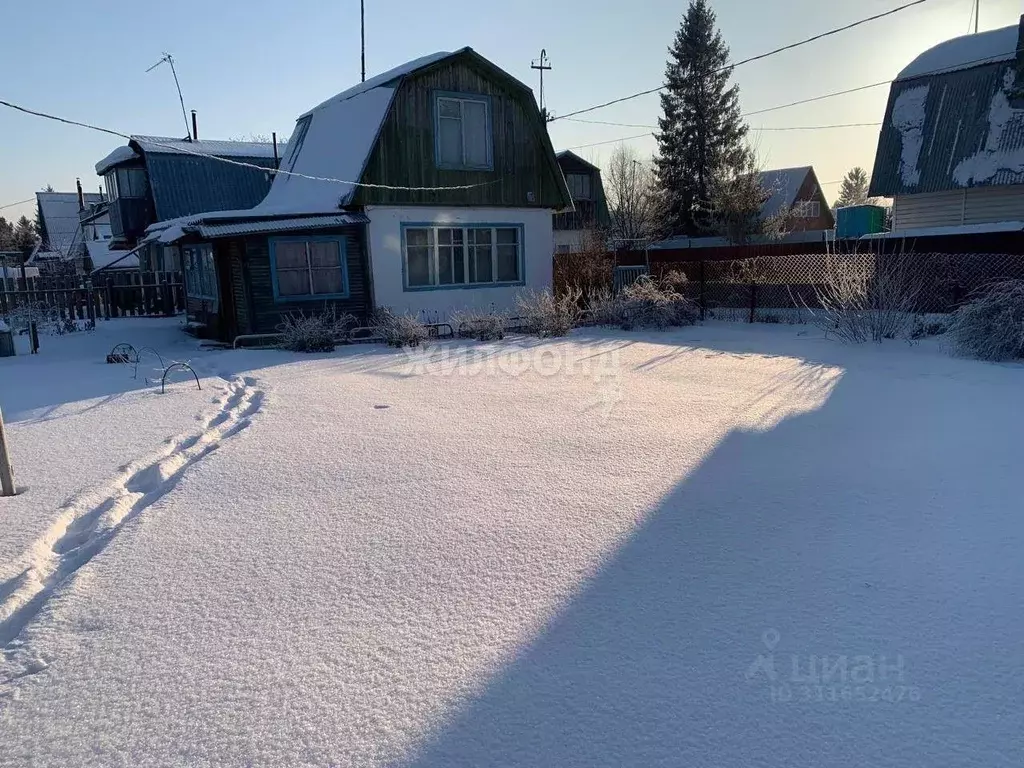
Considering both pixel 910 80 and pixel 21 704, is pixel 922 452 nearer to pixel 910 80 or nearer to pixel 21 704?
pixel 21 704

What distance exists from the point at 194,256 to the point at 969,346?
16765mm

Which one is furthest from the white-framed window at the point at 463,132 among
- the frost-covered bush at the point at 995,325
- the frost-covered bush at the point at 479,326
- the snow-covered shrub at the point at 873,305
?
the frost-covered bush at the point at 995,325

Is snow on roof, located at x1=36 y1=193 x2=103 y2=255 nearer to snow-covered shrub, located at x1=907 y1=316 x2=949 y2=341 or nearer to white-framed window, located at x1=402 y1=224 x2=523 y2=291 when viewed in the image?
white-framed window, located at x1=402 y1=224 x2=523 y2=291

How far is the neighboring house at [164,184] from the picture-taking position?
2041cm

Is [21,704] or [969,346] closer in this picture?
[21,704]

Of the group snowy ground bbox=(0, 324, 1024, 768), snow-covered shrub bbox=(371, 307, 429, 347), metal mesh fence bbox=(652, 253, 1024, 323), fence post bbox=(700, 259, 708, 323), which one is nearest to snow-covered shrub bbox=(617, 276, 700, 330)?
fence post bbox=(700, 259, 708, 323)

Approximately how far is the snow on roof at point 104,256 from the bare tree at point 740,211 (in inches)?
1016

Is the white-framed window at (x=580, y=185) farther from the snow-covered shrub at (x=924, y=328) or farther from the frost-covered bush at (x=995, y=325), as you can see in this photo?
the frost-covered bush at (x=995, y=325)

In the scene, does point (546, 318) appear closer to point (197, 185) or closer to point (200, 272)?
point (200, 272)

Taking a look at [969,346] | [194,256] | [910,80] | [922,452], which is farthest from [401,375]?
[910,80]

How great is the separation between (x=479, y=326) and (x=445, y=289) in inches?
98.7

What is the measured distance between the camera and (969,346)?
980 cm

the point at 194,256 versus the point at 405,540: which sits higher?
the point at 194,256

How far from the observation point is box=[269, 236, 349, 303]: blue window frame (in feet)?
46.5
